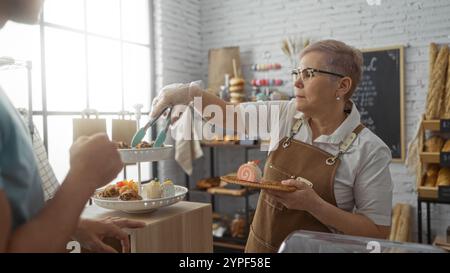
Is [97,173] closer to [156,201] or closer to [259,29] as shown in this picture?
[156,201]

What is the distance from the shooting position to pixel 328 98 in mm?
1632

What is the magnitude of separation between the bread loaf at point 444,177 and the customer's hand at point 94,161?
3.08m

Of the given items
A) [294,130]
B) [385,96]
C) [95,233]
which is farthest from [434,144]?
[95,233]

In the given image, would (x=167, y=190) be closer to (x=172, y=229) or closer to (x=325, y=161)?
(x=172, y=229)

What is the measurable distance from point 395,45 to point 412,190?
147 centimetres

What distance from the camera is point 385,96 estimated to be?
393 centimetres

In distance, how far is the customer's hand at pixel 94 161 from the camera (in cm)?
71

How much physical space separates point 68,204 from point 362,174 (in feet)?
3.84

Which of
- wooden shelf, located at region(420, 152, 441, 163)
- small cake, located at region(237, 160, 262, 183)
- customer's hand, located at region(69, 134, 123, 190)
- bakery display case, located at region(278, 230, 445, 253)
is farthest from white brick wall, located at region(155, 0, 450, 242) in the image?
customer's hand, located at region(69, 134, 123, 190)

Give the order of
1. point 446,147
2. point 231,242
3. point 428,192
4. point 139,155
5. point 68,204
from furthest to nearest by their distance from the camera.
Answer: point 231,242
point 446,147
point 428,192
point 139,155
point 68,204

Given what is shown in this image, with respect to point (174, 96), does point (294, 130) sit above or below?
below

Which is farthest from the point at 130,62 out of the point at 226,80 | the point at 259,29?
the point at 259,29

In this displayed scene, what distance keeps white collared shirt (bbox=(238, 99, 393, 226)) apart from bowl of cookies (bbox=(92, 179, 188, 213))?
25.6 inches

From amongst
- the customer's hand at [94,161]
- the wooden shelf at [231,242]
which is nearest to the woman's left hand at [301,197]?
the customer's hand at [94,161]
